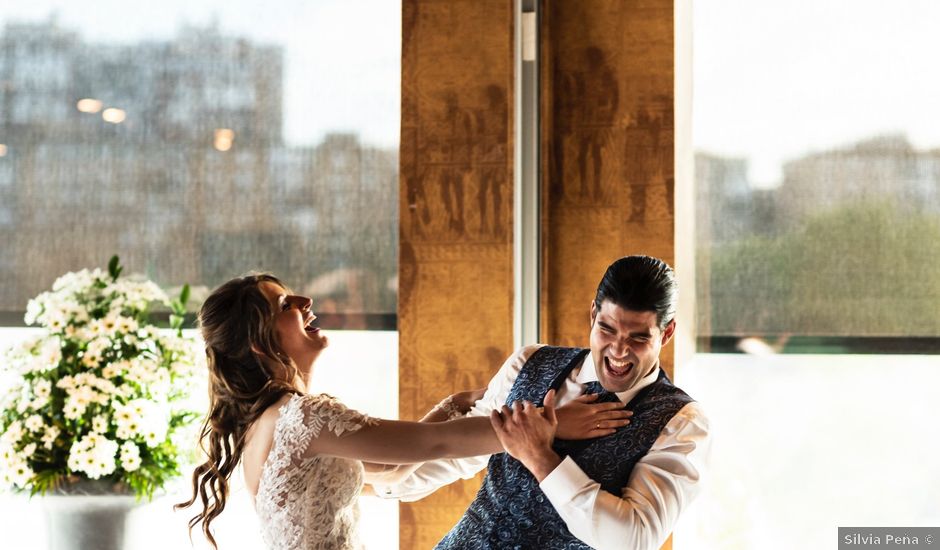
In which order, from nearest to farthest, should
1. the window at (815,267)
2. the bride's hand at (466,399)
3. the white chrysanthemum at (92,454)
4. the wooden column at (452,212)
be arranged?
the bride's hand at (466,399) → the white chrysanthemum at (92,454) → the wooden column at (452,212) → the window at (815,267)

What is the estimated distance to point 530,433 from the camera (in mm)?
1974

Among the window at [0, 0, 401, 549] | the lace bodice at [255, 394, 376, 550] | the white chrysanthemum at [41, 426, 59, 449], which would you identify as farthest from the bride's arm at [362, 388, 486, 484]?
the white chrysanthemum at [41, 426, 59, 449]

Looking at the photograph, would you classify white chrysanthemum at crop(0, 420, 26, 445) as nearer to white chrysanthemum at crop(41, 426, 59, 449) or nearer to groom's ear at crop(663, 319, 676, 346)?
white chrysanthemum at crop(41, 426, 59, 449)

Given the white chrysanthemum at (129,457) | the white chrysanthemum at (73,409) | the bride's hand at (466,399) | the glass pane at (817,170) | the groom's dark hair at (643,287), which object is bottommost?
the white chrysanthemum at (129,457)

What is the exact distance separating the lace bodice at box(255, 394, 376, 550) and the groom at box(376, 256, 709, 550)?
0.89 feet

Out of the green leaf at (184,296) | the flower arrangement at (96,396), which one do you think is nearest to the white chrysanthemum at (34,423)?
the flower arrangement at (96,396)

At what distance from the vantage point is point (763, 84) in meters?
3.15

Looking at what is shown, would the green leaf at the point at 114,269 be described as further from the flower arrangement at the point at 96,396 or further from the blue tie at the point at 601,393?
the blue tie at the point at 601,393

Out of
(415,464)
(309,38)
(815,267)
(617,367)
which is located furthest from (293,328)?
(815,267)

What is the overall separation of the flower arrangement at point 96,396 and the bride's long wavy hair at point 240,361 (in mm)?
555

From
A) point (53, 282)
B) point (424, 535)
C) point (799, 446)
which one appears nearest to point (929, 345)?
point (799, 446)

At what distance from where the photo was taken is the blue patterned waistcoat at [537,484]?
2.02 metres

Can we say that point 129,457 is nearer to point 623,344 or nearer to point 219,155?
point 219,155

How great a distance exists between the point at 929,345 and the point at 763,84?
99 centimetres
